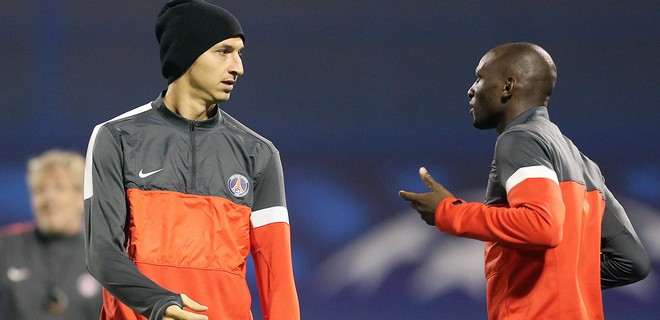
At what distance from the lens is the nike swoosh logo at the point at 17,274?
3242mm

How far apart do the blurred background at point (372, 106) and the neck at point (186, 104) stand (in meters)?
1.94

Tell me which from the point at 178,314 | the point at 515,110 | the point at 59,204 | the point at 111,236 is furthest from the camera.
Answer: the point at 59,204

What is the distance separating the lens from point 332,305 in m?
4.22

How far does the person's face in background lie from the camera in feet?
11.0

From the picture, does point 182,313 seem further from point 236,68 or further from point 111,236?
point 236,68

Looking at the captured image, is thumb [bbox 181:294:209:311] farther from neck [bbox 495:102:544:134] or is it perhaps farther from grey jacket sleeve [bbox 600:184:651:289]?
grey jacket sleeve [bbox 600:184:651:289]

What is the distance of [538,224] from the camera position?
7.46 feet

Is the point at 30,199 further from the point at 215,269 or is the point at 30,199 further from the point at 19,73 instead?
the point at 215,269

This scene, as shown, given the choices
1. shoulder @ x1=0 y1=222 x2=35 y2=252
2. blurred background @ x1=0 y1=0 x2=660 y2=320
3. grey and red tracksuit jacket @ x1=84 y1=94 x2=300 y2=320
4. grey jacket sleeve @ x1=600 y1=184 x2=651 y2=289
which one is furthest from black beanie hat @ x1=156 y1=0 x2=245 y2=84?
blurred background @ x1=0 y1=0 x2=660 y2=320

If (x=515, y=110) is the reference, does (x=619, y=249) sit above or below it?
below

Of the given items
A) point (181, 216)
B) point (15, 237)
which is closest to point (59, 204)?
point (15, 237)

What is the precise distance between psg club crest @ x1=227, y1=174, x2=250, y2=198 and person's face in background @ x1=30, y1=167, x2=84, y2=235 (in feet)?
4.11

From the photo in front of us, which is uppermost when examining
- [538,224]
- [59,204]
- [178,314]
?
[538,224]

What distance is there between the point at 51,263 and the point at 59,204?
21 cm
